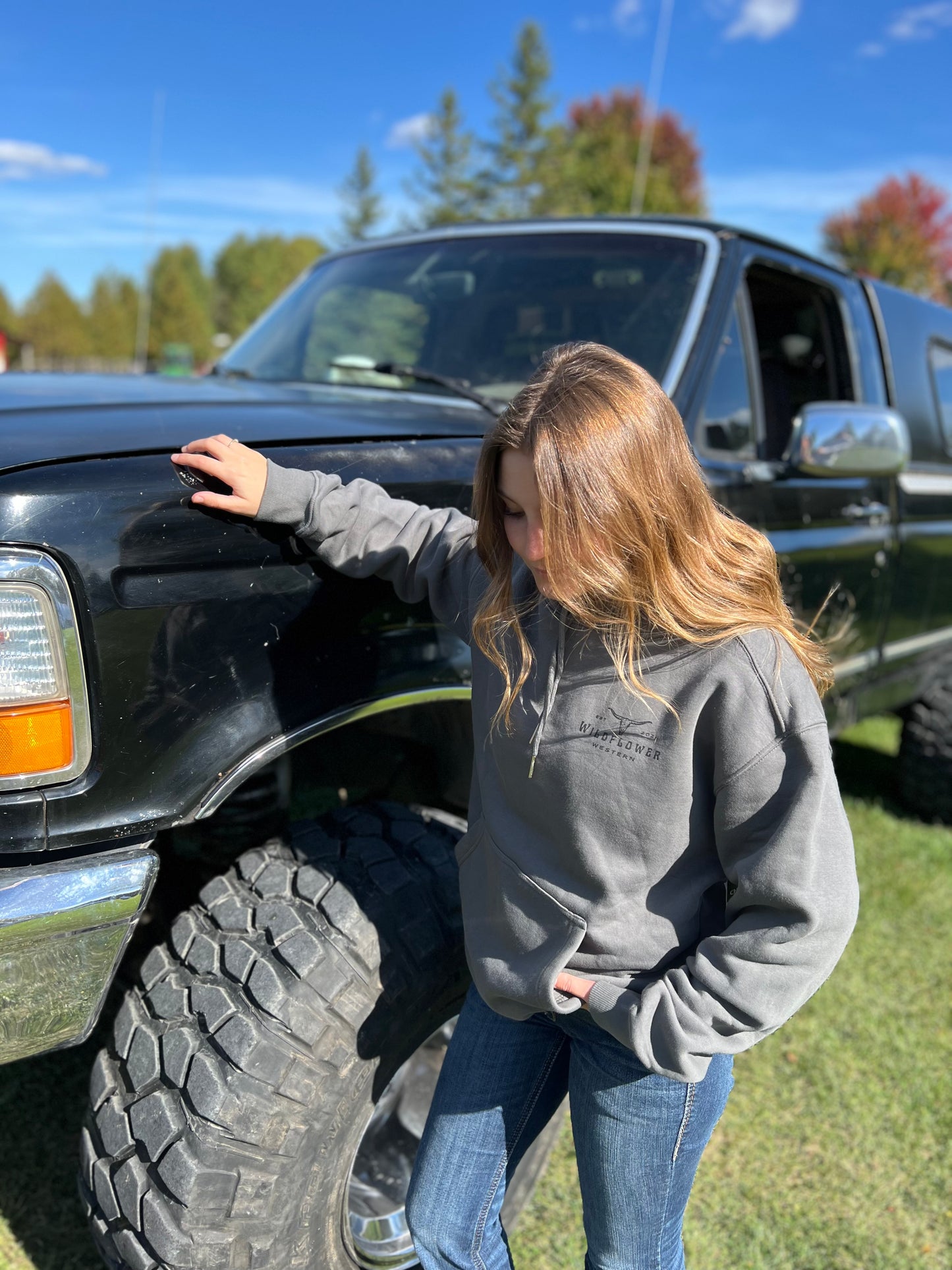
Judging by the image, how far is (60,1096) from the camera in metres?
2.56

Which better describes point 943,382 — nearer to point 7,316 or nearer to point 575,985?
point 575,985

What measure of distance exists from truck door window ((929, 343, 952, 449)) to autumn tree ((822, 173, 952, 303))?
128ft

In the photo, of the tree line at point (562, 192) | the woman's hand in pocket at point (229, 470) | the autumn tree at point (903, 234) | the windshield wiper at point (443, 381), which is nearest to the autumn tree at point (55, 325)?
the tree line at point (562, 192)

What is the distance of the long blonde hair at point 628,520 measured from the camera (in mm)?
1331

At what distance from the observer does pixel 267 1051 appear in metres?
1.61

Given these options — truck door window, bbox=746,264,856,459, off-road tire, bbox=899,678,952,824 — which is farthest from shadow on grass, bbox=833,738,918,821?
truck door window, bbox=746,264,856,459

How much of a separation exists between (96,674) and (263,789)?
1.99ft

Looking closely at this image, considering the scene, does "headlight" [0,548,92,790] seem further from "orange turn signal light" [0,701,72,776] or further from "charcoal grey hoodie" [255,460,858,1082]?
"charcoal grey hoodie" [255,460,858,1082]

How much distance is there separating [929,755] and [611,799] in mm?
3360

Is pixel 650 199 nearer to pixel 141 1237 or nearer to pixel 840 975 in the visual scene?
pixel 840 975

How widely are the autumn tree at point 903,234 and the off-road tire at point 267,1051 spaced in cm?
4214

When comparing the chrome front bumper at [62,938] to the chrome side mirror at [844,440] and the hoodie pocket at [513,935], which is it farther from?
the chrome side mirror at [844,440]

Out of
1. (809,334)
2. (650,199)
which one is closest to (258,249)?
(650,199)

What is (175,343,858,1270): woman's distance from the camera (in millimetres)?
1332
